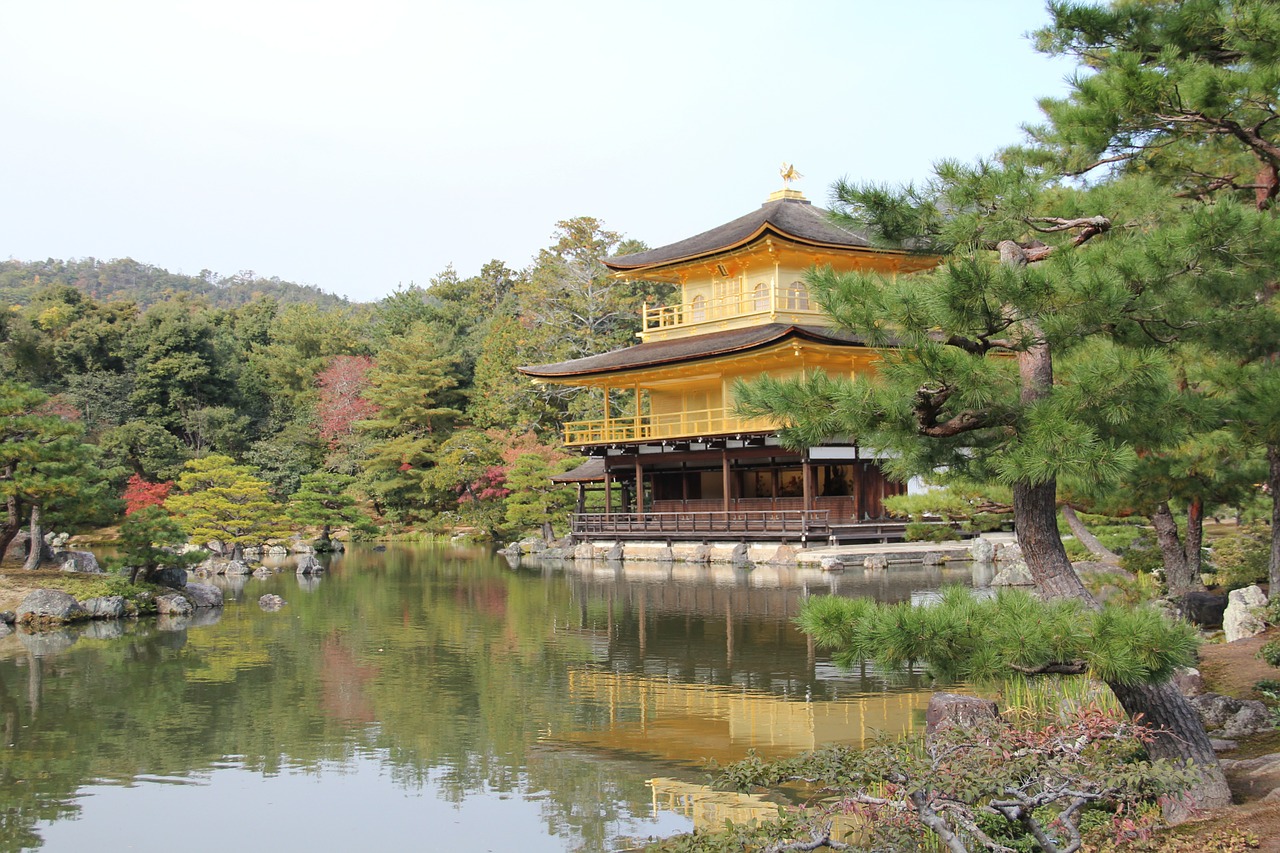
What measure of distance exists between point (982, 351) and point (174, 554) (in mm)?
13365

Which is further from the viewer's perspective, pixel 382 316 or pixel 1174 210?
pixel 382 316

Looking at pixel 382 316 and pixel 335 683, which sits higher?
pixel 382 316

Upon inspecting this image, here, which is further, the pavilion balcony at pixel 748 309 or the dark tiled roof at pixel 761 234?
the pavilion balcony at pixel 748 309

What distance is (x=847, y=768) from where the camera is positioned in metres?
4.42

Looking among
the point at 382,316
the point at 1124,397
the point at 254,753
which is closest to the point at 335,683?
the point at 254,753

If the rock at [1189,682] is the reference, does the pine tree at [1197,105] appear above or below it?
above

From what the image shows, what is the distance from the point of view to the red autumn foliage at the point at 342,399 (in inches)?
1558

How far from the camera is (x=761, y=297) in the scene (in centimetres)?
2609

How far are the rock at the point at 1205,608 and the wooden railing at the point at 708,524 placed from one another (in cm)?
1222

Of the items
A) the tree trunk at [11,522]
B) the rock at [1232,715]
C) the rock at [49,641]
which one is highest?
the tree trunk at [11,522]

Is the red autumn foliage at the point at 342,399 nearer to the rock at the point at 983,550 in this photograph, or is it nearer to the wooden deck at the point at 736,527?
the wooden deck at the point at 736,527

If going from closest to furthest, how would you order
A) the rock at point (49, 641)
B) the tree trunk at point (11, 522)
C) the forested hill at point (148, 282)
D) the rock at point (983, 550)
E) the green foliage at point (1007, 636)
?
the green foliage at point (1007, 636) < the rock at point (49, 641) < the tree trunk at point (11, 522) < the rock at point (983, 550) < the forested hill at point (148, 282)

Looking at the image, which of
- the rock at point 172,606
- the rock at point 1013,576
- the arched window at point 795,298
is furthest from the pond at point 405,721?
the arched window at point 795,298

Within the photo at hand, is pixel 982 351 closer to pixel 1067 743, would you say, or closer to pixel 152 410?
pixel 1067 743
